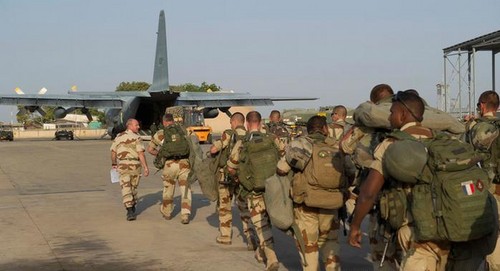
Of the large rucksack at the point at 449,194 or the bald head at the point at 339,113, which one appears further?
the bald head at the point at 339,113

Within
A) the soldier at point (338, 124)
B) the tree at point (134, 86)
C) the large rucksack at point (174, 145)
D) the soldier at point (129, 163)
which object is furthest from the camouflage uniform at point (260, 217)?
the tree at point (134, 86)

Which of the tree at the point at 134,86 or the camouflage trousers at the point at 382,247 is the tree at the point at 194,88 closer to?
the tree at the point at 134,86

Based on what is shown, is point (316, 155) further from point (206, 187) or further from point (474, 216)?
point (206, 187)

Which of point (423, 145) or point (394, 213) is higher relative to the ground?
point (423, 145)

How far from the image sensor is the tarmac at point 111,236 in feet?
25.1

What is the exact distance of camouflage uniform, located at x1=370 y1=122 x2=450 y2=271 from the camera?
430 cm

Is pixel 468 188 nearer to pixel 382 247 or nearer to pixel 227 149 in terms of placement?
pixel 382 247

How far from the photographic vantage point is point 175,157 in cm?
1051

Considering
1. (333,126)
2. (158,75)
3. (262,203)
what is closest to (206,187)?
(262,203)

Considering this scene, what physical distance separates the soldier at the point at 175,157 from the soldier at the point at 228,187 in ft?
5.71

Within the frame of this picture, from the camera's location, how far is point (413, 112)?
4.46 meters

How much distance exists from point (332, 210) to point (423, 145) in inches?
75.0

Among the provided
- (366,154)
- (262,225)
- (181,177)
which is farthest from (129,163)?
(366,154)

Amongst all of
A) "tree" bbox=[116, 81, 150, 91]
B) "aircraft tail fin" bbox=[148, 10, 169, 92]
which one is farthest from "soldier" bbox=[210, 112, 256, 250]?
"tree" bbox=[116, 81, 150, 91]
